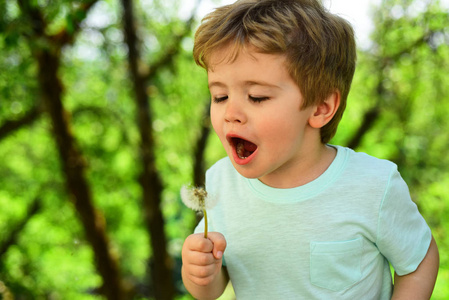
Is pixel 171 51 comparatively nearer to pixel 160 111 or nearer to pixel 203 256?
pixel 160 111

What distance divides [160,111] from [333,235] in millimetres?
6459

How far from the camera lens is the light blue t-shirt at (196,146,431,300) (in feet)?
4.36

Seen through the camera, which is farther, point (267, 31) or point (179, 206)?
point (179, 206)

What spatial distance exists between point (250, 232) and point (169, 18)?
5575 millimetres

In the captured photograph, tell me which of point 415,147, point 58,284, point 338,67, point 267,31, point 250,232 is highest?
point 267,31

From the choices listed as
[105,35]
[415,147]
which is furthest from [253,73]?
[415,147]

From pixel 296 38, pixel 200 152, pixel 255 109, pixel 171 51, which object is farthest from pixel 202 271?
pixel 200 152

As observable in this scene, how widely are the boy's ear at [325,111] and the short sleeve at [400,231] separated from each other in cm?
26

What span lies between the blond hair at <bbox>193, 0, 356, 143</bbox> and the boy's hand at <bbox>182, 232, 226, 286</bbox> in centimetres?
48

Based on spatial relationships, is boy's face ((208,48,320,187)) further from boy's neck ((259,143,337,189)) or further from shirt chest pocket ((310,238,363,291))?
shirt chest pocket ((310,238,363,291))

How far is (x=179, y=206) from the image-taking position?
8758 millimetres

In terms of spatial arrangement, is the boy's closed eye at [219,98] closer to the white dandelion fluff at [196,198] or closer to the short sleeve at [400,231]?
the white dandelion fluff at [196,198]

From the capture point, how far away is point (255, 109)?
125cm

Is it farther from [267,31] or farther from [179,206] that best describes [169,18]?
[267,31]
